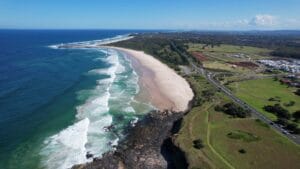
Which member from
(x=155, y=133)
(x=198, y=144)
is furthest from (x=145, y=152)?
(x=198, y=144)

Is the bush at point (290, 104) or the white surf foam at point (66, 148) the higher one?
the white surf foam at point (66, 148)

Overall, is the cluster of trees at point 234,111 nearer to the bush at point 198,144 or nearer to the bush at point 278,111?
the bush at point 278,111

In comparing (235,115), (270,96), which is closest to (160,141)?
(235,115)

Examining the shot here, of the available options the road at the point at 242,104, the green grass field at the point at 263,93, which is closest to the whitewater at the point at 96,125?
the road at the point at 242,104

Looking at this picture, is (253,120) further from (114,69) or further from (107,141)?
(114,69)

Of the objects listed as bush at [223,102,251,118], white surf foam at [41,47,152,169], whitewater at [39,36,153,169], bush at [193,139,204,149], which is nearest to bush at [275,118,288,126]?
bush at [223,102,251,118]

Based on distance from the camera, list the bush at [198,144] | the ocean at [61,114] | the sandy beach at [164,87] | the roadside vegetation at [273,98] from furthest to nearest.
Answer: the sandy beach at [164,87] → the roadside vegetation at [273,98] → the bush at [198,144] → the ocean at [61,114]
